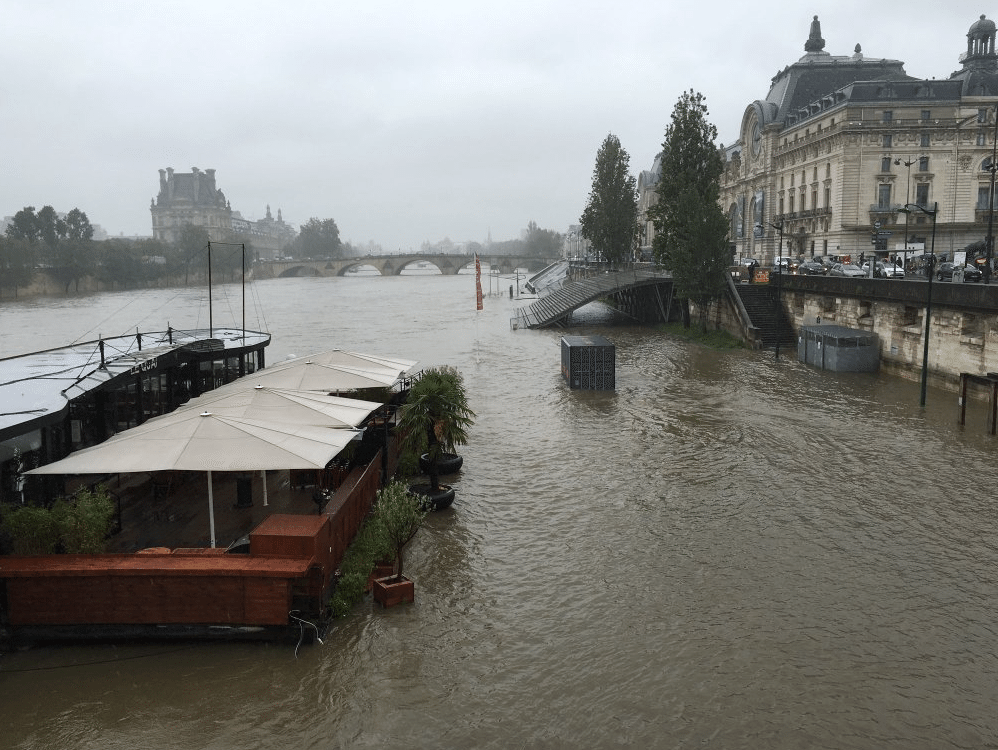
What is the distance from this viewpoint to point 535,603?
1313 cm

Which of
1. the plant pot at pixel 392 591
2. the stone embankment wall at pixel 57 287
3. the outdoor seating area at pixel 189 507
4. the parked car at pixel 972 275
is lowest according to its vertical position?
the plant pot at pixel 392 591

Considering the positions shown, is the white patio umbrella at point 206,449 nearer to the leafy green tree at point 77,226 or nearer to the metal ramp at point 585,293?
the metal ramp at point 585,293

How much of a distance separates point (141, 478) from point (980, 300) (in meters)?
27.1

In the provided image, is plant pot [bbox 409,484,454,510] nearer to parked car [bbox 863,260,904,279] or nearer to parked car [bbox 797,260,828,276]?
parked car [bbox 863,260,904,279]

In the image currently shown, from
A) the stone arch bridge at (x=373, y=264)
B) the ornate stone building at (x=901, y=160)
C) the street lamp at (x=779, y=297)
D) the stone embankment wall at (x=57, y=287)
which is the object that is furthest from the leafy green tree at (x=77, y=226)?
the street lamp at (x=779, y=297)

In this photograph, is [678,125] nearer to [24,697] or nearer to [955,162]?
[955,162]

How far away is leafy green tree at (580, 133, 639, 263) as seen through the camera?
7356 cm

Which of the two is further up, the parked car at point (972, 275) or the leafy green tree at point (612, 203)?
the leafy green tree at point (612, 203)

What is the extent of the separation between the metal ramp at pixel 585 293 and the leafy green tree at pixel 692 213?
2514mm

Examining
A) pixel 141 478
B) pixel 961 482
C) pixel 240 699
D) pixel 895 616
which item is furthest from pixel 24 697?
pixel 961 482

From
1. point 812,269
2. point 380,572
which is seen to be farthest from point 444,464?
point 812,269

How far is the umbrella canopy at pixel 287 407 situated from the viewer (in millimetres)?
14109

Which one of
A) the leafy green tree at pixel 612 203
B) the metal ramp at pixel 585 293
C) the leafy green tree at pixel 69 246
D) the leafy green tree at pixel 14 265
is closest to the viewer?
the metal ramp at pixel 585 293

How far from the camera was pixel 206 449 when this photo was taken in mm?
12070
